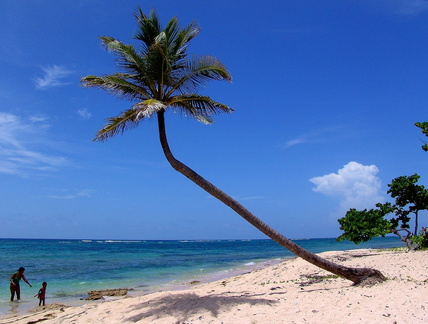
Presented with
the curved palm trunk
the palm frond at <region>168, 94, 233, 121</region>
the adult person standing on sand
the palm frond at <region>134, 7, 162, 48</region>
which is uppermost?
the palm frond at <region>134, 7, 162, 48</region>

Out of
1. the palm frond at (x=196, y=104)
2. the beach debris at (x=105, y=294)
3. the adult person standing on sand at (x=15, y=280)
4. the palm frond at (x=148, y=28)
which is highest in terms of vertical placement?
the palm frond at (x=148, y=28)

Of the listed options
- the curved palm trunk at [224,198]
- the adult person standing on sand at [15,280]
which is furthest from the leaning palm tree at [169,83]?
the adult person standing on sand at [15,280]

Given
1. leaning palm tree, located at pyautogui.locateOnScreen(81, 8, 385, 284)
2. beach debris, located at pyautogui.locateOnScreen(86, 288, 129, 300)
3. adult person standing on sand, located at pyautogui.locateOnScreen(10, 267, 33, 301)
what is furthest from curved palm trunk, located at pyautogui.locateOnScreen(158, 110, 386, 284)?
adult person standing on sand, located at pyautogui.locateOnScreen(10, 267, 33, 301)

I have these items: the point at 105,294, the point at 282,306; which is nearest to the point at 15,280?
the point at 105,294

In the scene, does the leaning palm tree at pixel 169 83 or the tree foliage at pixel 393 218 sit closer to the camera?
the leaning palm tree at pixel 169 83

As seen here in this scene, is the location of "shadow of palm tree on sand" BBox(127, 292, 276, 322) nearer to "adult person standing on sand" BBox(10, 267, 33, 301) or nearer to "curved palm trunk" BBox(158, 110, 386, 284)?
"curved palm trunk" BBox(158, 110, 386, 284)

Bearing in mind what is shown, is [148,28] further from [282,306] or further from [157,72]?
[282,306]

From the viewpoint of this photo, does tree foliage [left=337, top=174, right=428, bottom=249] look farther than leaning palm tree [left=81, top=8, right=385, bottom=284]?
Yes

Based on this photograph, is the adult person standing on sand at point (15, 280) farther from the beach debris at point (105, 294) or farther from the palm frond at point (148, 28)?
the palm frond at point (148, 28)

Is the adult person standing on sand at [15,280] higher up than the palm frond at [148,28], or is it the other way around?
the palm frond at [148,28]

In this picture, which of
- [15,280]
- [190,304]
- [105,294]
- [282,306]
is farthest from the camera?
[105,294]

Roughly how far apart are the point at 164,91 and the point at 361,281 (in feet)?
23.6

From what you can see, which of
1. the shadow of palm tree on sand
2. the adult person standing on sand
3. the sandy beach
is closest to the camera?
the sandy beach

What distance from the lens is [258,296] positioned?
920cm
